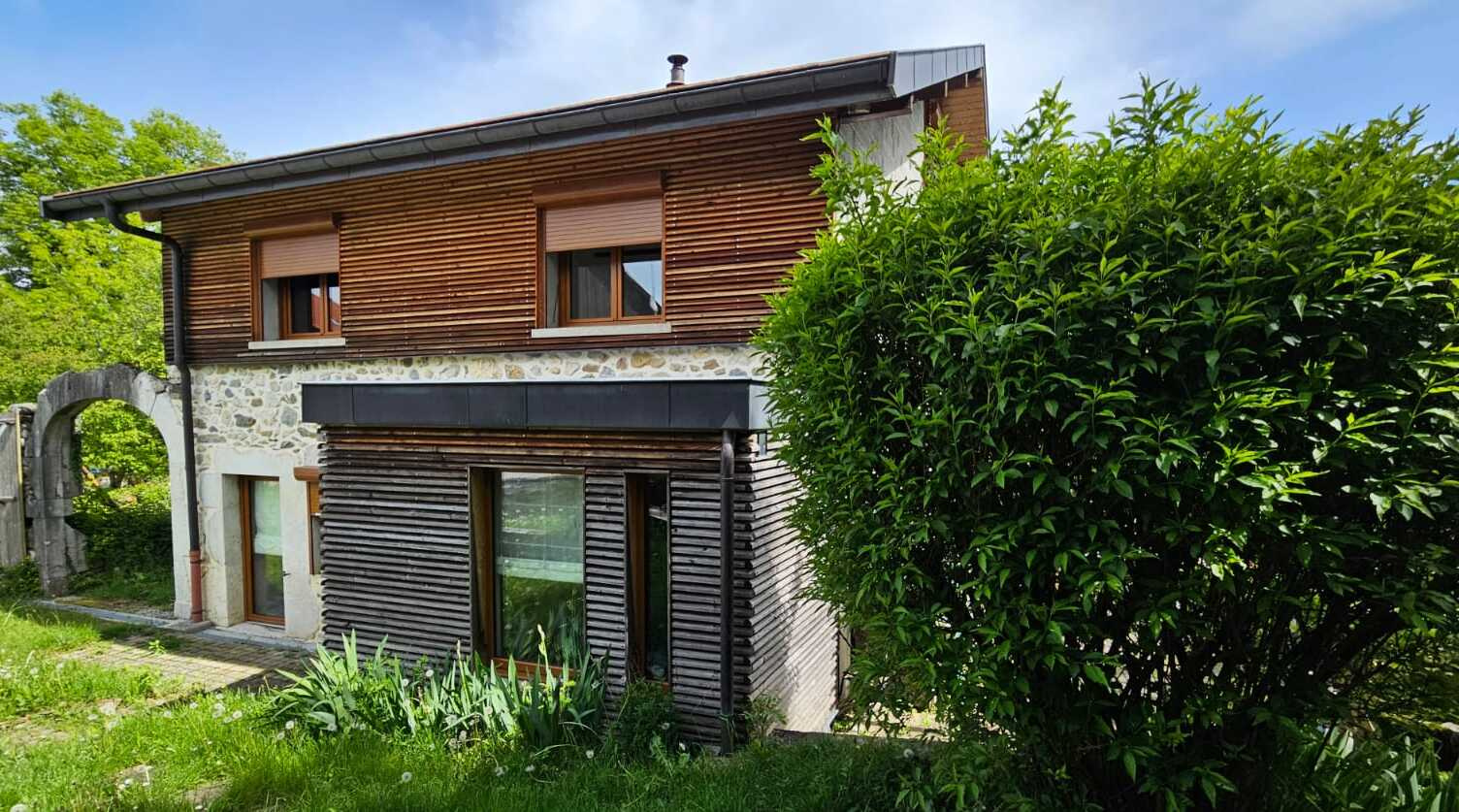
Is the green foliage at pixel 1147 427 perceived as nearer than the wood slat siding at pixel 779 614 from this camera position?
Yes

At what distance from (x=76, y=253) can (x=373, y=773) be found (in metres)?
21.5

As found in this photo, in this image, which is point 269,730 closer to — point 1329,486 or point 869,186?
point 869,186

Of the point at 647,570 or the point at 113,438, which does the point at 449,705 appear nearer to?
the point at 647,570

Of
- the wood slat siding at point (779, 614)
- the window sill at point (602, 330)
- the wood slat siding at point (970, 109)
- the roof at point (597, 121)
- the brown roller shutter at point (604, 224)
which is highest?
the wood slat siding at point (970, 109)

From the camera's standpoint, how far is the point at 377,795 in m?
4.08

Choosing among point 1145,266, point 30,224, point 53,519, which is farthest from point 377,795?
point 30,224

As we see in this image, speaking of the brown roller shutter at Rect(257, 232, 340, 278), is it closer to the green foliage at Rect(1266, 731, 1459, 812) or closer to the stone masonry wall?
the stone masonry wall

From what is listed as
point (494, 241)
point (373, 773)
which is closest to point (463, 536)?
point (373, 773)

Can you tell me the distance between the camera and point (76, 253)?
723 inches

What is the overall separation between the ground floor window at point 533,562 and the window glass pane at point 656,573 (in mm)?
684

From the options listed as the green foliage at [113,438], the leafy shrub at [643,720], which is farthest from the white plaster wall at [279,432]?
the green foliage at [113,438]

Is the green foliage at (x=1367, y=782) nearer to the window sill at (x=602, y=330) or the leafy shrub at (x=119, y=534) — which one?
the window sill at (x=602, y=330)

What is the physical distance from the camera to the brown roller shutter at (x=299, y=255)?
8.44 m

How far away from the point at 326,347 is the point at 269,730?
15.5 ft
